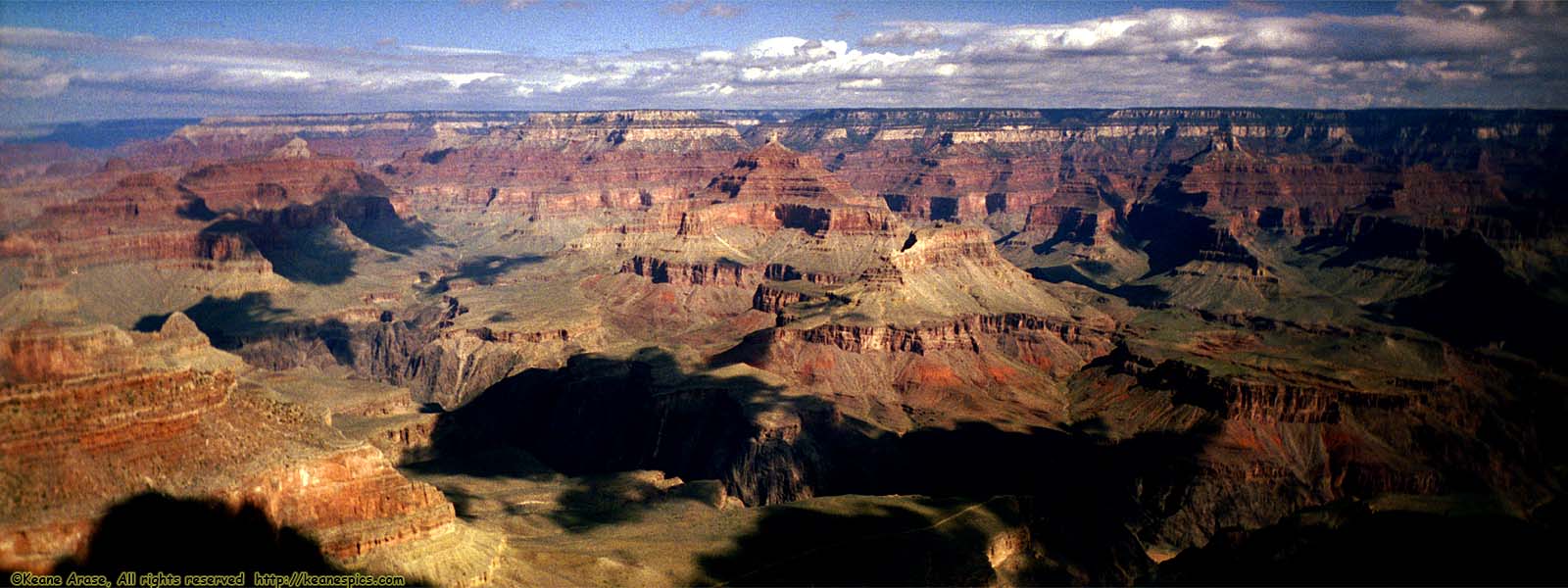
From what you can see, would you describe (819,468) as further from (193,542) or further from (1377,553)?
(193,542)

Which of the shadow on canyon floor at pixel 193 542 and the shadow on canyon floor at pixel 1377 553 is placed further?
the shadow on canyon floor at pixel 1377 553

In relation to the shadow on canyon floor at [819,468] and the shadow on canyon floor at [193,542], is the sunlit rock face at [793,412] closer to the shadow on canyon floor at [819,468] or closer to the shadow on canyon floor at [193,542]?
the shadow on canyon floor at [819,468]

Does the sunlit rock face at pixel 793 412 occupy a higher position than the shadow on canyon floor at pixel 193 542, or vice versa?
the shadow on canyon floor at pixel 193 542

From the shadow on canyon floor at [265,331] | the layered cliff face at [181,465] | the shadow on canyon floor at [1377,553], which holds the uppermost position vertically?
the layered cliff face at [181,465]

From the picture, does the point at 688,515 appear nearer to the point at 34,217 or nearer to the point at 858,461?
the point at 858,461

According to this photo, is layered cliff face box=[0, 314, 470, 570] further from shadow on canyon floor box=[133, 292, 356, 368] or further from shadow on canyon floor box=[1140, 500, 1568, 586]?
shadow on canyon floor box=[133, 292, 356, 368]

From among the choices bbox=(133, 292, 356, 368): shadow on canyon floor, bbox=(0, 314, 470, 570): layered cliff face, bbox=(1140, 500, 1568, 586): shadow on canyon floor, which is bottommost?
bbox=(133, 292, 356, 368): shadow on canyon floor

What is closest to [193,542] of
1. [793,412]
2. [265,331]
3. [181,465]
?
[181,465]

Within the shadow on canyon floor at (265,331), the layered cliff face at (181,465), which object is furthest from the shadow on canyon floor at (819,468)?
the shadow on canyon floor at (265,331)

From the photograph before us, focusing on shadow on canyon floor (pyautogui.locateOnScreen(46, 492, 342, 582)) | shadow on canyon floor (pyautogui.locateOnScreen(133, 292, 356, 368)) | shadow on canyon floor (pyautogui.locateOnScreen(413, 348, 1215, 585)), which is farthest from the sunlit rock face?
shadow on canyon floor (pyautogui.locateOnScreen(46, 492, 342, 582))
